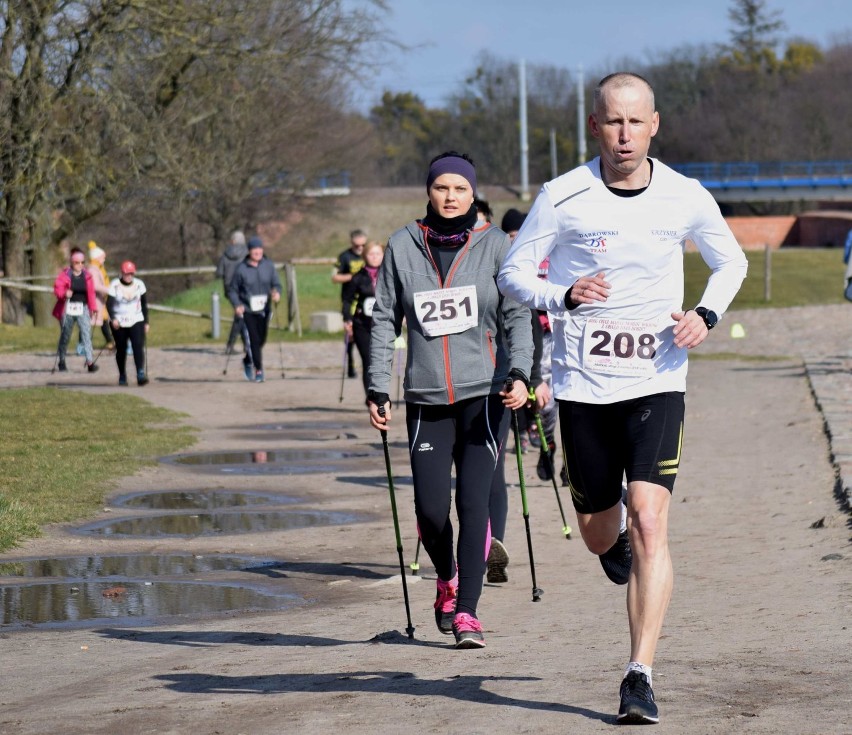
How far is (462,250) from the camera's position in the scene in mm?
6918

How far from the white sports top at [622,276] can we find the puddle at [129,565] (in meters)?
4.06

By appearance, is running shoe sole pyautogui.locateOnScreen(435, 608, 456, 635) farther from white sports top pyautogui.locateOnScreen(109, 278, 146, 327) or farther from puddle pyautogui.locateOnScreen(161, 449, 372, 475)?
white sports top pyautogui.locateOnScreen(109, 278, 146, 327)

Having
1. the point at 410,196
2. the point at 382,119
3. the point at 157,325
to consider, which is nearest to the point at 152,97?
the point at 157,325

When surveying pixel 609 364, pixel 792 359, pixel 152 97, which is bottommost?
pixel 792 359

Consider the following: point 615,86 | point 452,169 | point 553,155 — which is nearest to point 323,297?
point 452,169

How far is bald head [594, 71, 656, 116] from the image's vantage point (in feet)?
17.7

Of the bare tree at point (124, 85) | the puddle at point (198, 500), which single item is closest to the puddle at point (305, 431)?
the puddle at point (198, 500)

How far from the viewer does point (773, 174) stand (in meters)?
97.5

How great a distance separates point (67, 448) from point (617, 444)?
975 centimetres

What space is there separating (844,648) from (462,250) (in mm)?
2338

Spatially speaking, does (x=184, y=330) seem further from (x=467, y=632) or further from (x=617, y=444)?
(x=617, y=444)

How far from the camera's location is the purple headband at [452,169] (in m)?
6.93

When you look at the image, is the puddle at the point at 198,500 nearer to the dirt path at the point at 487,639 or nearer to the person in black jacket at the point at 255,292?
the dirt path at the point at 487,639

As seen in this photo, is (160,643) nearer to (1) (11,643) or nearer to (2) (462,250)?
(1) (11,643)
